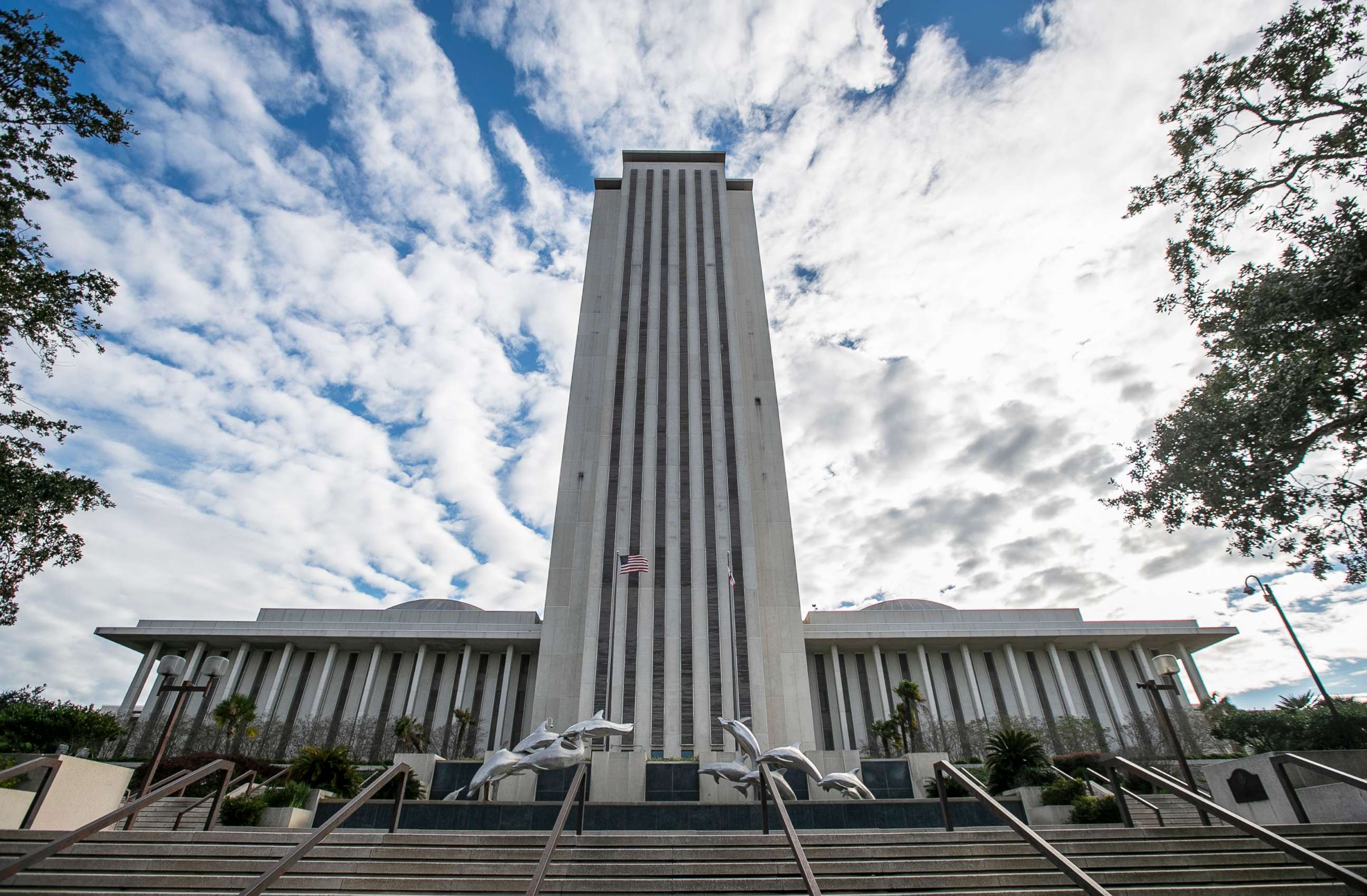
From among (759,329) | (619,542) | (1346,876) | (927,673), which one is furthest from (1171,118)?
Answer: (927,673)

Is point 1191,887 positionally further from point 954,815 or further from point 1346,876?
point 954,815

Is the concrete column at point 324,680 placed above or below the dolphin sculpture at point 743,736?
above

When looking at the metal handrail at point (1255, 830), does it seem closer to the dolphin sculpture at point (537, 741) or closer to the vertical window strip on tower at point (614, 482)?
the dolphin sculpture at point (537, 741)

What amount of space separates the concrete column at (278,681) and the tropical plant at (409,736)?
25.3ft

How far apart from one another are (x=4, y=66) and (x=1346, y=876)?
22230 mm

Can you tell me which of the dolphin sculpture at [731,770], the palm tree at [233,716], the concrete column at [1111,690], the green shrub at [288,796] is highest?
the concrete column at [1111,690]

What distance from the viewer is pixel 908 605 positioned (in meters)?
51.9

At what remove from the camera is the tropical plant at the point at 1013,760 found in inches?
877

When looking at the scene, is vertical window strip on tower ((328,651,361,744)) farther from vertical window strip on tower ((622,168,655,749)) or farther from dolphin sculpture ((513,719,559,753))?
dolphin sculpture ((513,719,559,753))

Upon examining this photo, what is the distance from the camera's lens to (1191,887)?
675 centimetres

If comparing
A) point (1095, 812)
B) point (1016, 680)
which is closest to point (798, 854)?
point (1095, 812)

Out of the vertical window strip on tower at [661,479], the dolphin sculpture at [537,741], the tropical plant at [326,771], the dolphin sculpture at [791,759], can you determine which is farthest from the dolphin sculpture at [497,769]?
the vertical window strip on tower at [661,479]

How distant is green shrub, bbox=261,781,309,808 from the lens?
61.6ft

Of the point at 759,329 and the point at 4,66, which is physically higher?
the point at 759,329
